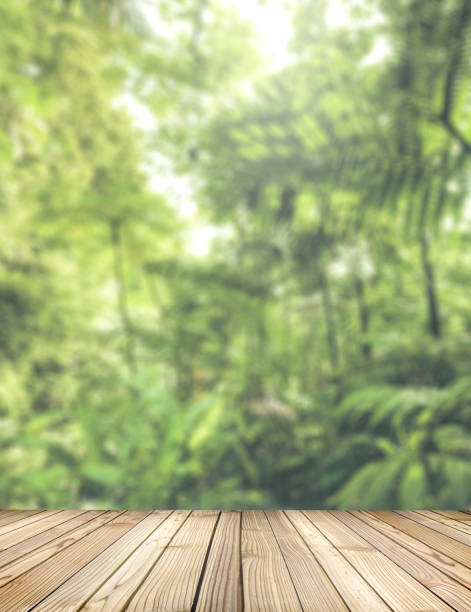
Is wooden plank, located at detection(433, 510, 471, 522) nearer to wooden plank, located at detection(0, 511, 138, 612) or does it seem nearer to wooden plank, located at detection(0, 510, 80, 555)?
wooden plank, located at detection(0, 511, 138, 612)

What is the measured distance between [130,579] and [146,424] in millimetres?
751

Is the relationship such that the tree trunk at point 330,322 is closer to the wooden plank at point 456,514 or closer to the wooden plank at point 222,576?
the wooden plank at point 456,514

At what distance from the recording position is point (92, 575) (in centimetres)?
70

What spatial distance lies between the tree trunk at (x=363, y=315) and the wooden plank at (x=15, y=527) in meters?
1.29

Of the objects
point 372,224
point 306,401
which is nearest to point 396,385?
point 306,401

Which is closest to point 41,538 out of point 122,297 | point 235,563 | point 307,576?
point 235,563

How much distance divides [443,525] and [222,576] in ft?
2.50

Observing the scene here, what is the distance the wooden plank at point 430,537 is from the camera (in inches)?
32.8

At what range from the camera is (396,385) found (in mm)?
1474

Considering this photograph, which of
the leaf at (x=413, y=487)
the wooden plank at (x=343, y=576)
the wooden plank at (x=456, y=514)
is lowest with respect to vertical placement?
the wooden plank at (x=456, y=514)

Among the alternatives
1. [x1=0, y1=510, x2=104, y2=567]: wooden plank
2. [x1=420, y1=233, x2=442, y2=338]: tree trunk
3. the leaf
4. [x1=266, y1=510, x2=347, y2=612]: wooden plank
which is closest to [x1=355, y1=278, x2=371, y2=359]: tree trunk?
[x1=420, y1=233, x2=442, y2=338]: tree trunk

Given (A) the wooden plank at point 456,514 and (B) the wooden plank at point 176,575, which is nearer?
(B) the wooden plank at point 176,575

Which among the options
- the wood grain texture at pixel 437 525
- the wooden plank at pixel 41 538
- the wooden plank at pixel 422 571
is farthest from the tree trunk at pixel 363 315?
the wooden plank at pixel 41 538

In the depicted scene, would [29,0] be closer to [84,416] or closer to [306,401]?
[84,416]
